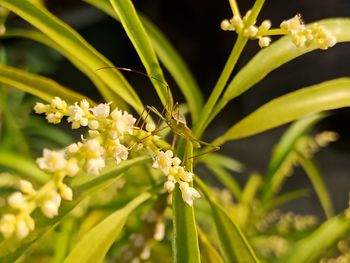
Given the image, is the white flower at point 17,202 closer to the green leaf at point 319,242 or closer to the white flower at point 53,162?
the white flower at point 53,162

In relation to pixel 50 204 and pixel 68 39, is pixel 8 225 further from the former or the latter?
pixel 68 39

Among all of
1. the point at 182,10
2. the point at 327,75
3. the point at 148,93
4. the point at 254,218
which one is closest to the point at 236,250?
the point at 254,218

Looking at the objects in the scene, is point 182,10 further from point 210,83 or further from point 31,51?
point 31,51

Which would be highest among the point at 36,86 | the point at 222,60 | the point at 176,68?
the point at 222,60

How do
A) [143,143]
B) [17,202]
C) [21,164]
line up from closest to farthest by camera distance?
1. [17,202]
2. [143,143]
3. [21,164]

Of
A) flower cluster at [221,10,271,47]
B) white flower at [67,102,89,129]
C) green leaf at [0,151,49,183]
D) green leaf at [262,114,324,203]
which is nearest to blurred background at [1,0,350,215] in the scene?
green leaf at [262,114,324,203]

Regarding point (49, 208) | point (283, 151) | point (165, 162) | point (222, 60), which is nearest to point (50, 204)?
point (49, 208)

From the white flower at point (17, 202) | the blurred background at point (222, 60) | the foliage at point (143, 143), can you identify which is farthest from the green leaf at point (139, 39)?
the blurred background at point (222, 60)
